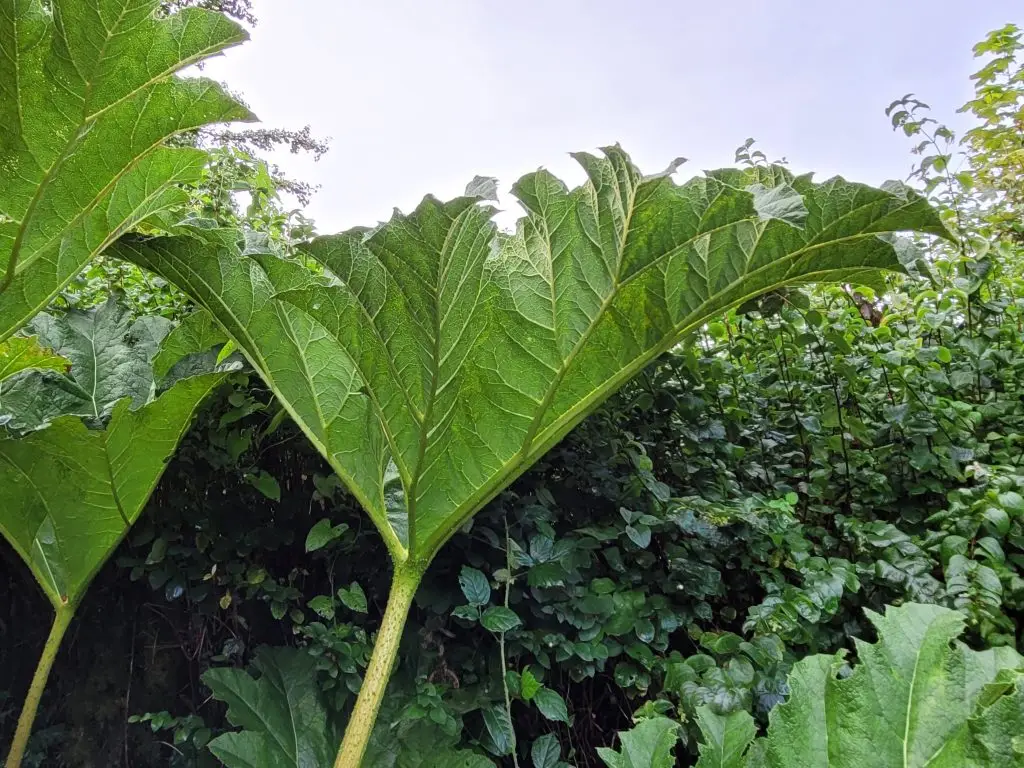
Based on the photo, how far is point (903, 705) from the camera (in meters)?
0.75

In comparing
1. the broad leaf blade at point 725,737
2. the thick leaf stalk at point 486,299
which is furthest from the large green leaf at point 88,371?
the broad leaf blade at point 725,737

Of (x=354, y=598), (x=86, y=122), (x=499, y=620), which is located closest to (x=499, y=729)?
(x=499, y=620)

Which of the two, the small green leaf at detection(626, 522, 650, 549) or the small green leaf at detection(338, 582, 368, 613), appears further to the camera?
the small green leaf at detection(626, 522, 650, 549)

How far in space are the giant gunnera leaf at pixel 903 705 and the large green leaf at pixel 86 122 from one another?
1072 millimetres

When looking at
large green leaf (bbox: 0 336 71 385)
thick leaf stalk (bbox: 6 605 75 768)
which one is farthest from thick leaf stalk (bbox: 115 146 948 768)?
thick leaf stalk (bbox: 6 605 75 768)

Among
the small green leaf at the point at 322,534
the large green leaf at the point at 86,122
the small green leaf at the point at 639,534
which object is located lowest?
the small green leaf at the point at 322,534

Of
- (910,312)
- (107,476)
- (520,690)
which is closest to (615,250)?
(520,690)

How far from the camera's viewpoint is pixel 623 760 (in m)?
0.89

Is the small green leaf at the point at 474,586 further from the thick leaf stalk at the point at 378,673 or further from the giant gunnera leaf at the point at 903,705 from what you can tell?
the giant gunnera leaf at the point at 903,705

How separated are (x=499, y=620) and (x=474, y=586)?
0.25 ft

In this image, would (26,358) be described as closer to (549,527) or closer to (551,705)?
(549,527)

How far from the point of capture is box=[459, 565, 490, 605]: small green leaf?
1089mm

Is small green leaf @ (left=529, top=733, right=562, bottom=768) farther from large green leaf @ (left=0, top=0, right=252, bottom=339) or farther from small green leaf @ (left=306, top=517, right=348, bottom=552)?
large green leaf @ (left=0, top=0, right=252, bottom=339)

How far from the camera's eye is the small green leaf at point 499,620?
A: 105 centimetres
